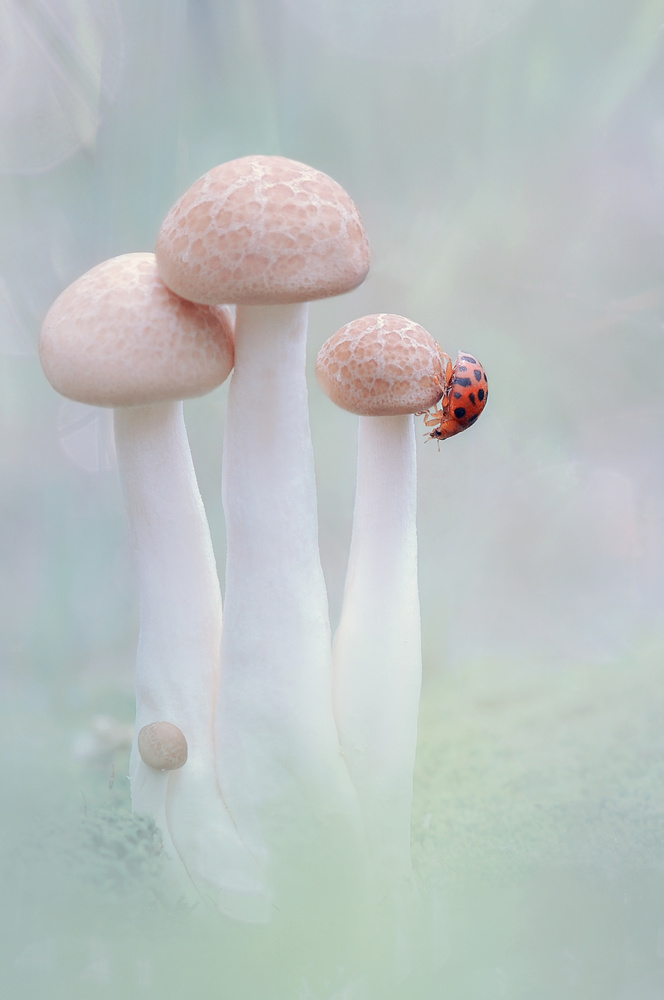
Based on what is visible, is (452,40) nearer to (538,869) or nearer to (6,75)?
(6,75)

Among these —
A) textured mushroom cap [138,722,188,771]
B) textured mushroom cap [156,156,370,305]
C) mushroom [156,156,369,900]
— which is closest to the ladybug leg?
mushroom [156,156,369,900]

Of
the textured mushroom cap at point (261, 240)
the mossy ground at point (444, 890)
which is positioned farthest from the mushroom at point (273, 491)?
the mossy ground at point (444, 890)

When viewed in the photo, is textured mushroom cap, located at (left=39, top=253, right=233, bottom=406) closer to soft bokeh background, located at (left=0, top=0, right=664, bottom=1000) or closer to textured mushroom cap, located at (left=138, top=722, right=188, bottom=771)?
textured mushroom cap, located at (left=138, top=722, right=188, bottom=771)

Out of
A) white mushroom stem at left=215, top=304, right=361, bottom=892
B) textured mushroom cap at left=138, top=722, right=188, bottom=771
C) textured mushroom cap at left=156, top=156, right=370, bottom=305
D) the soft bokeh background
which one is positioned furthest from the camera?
the soft bokeh background

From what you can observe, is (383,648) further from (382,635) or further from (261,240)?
(261,240)

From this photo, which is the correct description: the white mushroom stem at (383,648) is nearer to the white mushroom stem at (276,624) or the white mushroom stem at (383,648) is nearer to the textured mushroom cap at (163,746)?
the white mushroom stem at (276,624)
